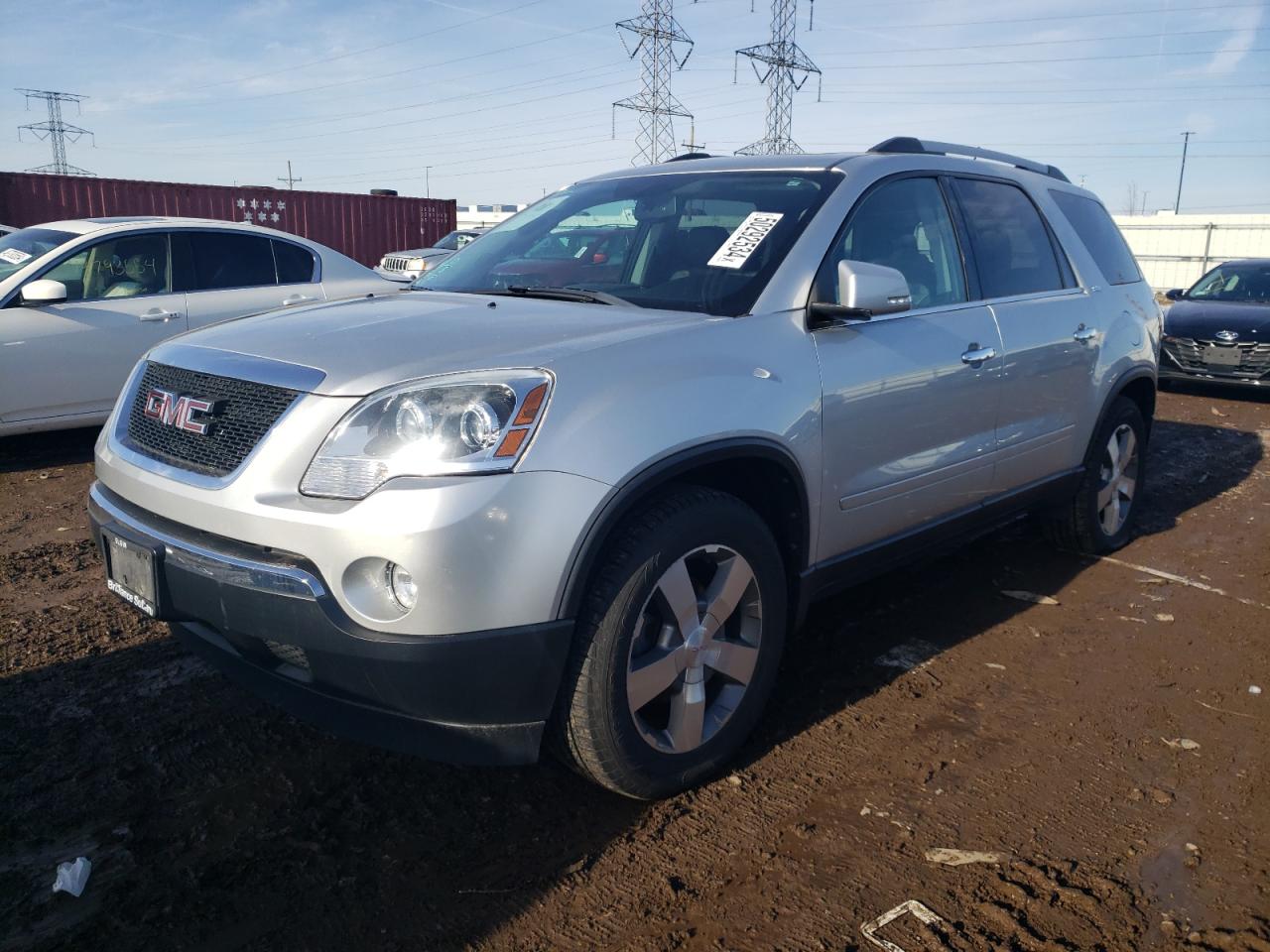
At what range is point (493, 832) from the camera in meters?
2.67

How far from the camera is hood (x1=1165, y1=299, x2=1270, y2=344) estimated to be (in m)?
10.3

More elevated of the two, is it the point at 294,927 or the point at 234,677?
the point at 234,677

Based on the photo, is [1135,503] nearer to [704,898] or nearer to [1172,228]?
[704,898]

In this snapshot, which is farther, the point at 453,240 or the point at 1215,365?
the point at 453,240

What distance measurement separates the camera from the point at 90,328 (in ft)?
21.6

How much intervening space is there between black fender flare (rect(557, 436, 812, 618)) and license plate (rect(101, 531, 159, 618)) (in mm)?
1088

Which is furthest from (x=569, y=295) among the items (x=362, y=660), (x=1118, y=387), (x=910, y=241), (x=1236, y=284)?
(x=1236, y=284)

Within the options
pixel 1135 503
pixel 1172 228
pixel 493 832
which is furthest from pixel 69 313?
pixel 1172 228

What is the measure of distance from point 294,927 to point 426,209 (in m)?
22.6

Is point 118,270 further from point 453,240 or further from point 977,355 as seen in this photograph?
point 453,240

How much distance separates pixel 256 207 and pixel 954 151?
18.3 meters

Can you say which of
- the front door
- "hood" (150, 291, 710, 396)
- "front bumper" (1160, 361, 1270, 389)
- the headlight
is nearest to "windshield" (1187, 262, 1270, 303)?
"front bumper" (1160, 361, 1270, 389)

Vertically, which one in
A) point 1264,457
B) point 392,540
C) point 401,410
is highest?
point 401,410

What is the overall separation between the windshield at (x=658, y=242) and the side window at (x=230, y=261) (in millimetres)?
3839
